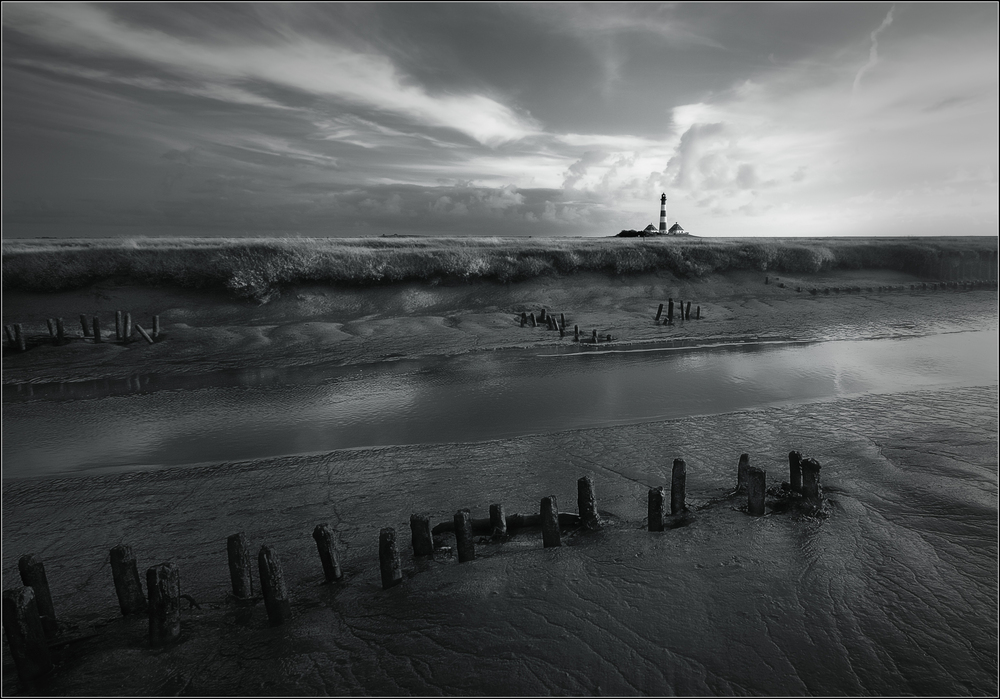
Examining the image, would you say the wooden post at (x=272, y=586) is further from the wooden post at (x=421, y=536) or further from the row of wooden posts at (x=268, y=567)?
the wooden post at (x=421, y=536)

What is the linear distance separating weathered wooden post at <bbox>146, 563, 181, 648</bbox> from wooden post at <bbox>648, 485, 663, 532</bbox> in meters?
6.33

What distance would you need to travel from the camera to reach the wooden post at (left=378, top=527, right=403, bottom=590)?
7.03m

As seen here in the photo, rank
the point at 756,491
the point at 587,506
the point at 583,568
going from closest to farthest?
the point at 583,568
the point at 587,506
the point at 756,491

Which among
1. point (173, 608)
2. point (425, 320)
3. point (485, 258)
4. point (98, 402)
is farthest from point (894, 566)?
point (485, 258)

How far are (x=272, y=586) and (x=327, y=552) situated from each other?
0.86 meters

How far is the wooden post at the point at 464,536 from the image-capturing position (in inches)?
294

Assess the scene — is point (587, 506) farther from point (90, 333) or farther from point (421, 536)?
point (90, 333)

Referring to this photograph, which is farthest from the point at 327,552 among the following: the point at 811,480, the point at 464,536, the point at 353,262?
the point at 353,262

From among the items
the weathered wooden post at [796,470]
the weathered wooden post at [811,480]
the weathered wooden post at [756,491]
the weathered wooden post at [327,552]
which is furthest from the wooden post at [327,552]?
the weathered wooden post at [811,480]

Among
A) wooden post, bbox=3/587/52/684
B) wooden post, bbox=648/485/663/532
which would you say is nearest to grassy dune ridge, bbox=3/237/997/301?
wooden post, bbox=3/587/52/684

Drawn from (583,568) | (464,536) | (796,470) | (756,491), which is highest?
(796,470)

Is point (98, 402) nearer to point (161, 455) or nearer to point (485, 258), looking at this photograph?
point (161, 455)

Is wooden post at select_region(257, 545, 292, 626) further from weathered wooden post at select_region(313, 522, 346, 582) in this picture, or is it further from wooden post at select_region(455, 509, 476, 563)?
wooden post at select_region(455, 509, 476, 563)

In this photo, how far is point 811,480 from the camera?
8.83 meters
